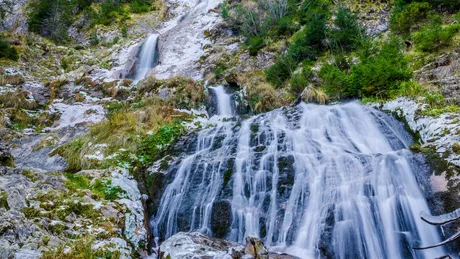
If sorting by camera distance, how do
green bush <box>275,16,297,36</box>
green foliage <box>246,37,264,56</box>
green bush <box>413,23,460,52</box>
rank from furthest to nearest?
1. green bush <box>275,16,297,36</box>
2. green foliage <box>246,37,264,56</box>
3. green bush <box>413,23,460,52</box>

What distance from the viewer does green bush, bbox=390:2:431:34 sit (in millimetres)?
10898

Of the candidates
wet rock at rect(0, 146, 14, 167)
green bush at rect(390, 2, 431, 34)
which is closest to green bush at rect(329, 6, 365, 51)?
green bush at rect(390, 2, 431, 34)

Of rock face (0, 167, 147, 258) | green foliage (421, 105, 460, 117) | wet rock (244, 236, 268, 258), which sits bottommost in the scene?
wet rock (244, 236, 268, 258)

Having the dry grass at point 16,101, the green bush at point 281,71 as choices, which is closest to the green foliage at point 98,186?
the green bush at point 281,71

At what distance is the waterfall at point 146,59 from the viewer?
17903mm

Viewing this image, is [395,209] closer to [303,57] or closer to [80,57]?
[303,57]

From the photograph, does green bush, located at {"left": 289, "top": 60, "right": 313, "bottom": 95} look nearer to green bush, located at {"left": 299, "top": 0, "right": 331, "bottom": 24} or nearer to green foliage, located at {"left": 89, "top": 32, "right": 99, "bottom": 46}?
green bush, located at {"left": 299, "top": 0, "right": 331, "bottom": 24}

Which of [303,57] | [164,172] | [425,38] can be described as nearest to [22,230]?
[164,172]

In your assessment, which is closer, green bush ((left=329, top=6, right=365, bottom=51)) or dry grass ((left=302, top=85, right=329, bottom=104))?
dry grass ((left=302, top=85, right=329, bottom=104))

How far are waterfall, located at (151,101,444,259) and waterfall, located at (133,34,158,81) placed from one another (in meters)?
11.3

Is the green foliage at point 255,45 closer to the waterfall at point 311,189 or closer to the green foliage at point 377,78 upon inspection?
the green foliage at point 377,78

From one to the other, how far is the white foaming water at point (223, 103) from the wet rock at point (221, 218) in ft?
20.5

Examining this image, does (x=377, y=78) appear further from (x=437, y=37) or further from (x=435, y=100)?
(x=437, y=37)

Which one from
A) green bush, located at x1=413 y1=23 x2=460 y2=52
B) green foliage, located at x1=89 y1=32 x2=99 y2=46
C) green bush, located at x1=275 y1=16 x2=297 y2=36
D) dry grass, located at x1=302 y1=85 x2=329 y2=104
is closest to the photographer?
green bush, located at x1=413 y1=23 x2=460 y2=52
